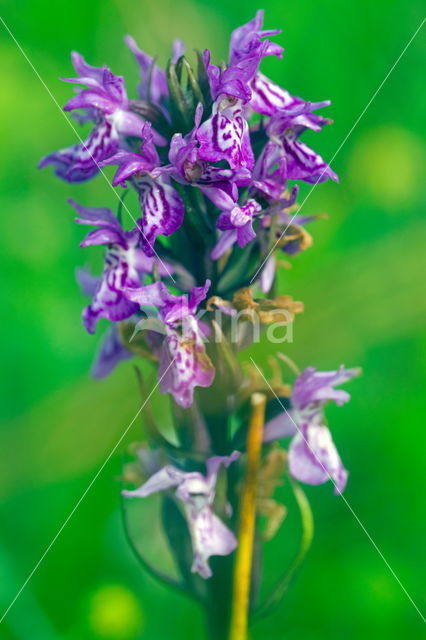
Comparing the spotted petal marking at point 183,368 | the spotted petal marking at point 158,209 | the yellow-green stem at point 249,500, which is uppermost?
the spotted petal marking at point 158,209

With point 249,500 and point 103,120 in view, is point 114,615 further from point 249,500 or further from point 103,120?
point 103,120

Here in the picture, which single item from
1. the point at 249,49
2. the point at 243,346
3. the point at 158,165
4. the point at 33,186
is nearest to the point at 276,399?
the point at 243,346

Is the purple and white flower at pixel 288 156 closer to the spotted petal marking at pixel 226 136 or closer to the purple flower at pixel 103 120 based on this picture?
the spotted petal marking at pixel 226 136

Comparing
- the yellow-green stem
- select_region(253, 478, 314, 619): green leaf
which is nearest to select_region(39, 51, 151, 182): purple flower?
the yellow-green stem

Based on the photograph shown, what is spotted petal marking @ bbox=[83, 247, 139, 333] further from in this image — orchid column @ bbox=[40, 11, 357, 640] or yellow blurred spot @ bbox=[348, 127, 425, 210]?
yellow blurred spot @ bbox=[348, 127, 425, 210]

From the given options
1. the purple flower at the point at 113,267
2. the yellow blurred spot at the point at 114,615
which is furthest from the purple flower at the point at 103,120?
the yellow blurred spot at the point at 114,615

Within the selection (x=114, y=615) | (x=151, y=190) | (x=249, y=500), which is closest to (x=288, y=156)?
(x=151, y=190)
